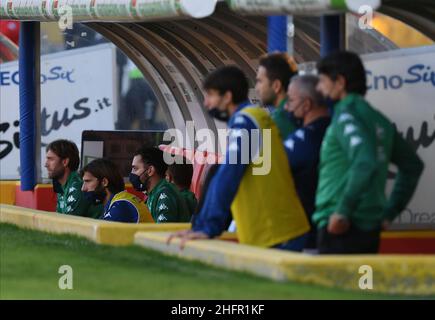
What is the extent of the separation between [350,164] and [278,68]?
5.25 ft

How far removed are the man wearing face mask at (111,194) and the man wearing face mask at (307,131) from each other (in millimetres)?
3774

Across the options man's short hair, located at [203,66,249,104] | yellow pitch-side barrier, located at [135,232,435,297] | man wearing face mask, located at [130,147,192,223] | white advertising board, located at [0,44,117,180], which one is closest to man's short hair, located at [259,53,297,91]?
man's short hair, located at [203,66,249,104]

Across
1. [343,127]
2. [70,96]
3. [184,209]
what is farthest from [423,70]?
[70,96]

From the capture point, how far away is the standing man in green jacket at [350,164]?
11.6 m

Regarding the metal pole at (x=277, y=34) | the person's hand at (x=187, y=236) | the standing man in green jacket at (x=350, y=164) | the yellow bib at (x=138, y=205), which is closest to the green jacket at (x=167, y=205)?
the yellow bib at (x=138, y=205)

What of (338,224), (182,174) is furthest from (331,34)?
(182,174)

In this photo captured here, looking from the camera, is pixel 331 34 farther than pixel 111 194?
Answer: No

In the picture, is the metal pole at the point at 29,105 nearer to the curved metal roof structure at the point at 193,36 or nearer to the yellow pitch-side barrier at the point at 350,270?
the curved metal roof structure at the point at 193,36

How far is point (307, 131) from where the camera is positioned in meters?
12.8

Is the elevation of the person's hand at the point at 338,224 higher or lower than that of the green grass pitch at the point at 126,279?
higher

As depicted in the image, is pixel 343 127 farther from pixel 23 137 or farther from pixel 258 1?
pixel 23 137

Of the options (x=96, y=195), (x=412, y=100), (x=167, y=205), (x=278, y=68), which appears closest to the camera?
(x=278, y=68)

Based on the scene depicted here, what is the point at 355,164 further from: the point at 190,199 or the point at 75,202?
the point at 75,202

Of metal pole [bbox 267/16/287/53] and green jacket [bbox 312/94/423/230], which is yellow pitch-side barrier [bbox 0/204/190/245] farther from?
green jacket [bbox 312/94/423/230]
